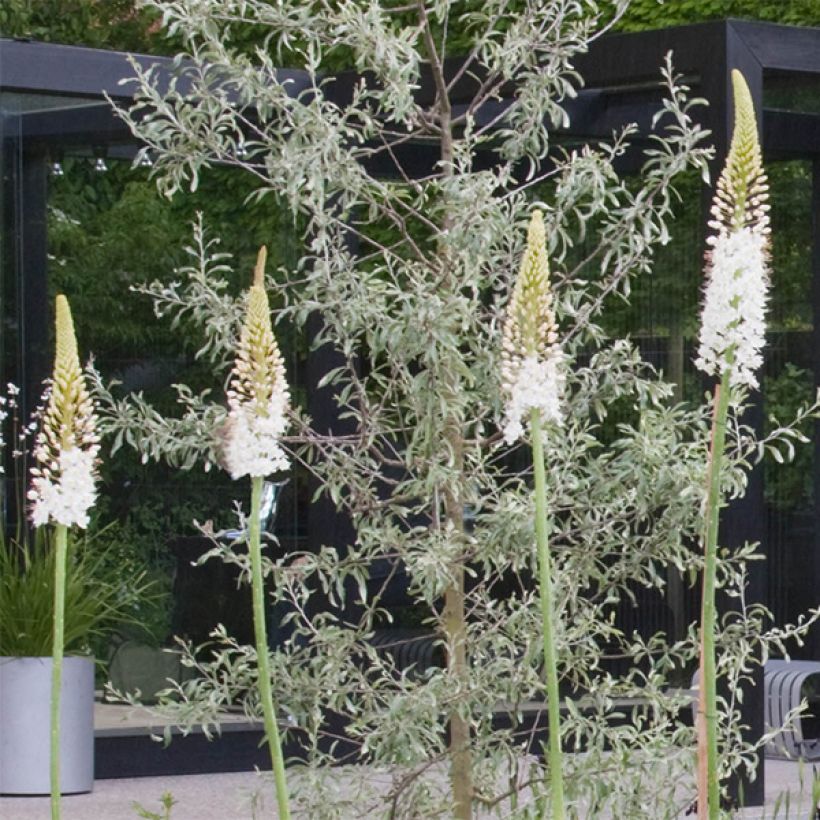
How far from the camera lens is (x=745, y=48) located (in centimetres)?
720

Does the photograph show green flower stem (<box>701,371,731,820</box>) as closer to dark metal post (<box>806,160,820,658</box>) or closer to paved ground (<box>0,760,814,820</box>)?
paved ground (<box>0,760,814,820</box>)

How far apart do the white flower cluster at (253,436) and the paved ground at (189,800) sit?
4.05m

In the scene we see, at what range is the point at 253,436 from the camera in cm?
282

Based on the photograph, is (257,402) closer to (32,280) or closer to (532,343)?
(532,343)

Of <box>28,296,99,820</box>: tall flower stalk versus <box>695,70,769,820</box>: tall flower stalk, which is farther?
<box>695,70,769,820</box>: tall flower stalk

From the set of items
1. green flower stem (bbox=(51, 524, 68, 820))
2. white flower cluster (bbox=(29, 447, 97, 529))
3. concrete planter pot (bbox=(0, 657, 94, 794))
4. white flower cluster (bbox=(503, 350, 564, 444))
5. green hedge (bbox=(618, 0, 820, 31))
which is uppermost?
green hedge (bbox=(618, 0, 820, 31))

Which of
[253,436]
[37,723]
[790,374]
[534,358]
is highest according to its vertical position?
[790,374]

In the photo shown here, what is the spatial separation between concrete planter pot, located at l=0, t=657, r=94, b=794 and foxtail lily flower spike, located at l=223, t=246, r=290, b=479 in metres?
4.80

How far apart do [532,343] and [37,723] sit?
204 inches

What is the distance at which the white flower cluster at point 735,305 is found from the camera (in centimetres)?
276

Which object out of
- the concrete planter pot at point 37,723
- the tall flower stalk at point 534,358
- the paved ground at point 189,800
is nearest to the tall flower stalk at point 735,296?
the tall flower stalk at point 534,358

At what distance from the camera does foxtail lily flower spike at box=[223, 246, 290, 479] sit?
108 inches

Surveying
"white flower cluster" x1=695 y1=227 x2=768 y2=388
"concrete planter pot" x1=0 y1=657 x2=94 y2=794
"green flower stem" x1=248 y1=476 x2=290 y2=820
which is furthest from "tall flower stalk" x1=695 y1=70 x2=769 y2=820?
"concrete planter pot" x1=0 y1=657 x2=94 y2=794

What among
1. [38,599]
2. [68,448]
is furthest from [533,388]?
[38,599]
